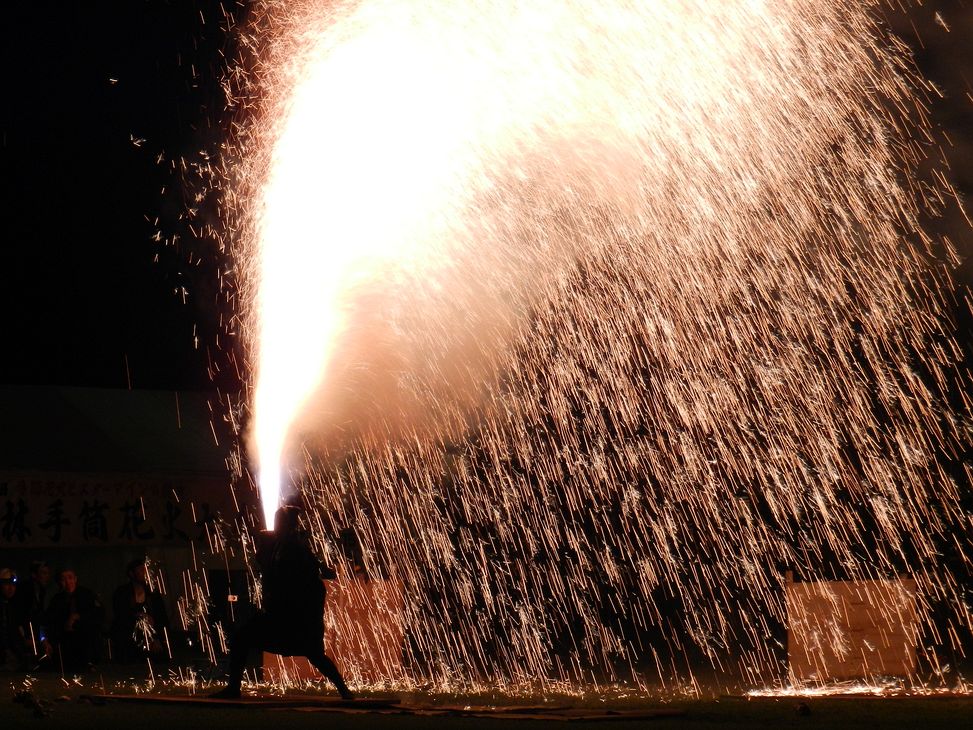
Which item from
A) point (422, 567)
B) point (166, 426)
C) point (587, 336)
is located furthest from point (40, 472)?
point (587, 336)

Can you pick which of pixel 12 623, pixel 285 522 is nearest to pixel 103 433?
pixel 12 623

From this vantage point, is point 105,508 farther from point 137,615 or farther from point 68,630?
point 68,630

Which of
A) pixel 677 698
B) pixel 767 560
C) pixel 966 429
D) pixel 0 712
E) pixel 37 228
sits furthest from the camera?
pixel 37 228

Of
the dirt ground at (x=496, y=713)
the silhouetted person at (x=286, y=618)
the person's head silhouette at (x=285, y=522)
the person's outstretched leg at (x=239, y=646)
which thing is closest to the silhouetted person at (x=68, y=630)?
the dirt ground at (x=496, y=713)

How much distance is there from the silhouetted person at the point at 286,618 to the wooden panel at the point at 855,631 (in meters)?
4.14

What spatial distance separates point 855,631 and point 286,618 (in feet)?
16.0

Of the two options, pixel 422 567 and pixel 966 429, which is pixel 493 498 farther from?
pixel 966 429

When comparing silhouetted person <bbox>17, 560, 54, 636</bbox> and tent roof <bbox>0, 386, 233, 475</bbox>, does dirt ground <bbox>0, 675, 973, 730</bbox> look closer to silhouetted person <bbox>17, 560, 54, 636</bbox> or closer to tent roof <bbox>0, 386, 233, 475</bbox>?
silhouetted person <bbox>17, 560, 54, 636</bbox>

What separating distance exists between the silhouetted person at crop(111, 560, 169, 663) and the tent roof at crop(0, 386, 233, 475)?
2.38 m

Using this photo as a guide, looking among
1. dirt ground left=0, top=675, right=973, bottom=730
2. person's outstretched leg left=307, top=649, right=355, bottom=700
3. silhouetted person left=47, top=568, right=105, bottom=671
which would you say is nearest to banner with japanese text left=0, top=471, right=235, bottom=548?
silhouetted person left=47, top=568, right=105, bottom=671

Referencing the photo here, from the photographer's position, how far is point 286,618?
10055 millimetres

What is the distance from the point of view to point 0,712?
971 centimetres

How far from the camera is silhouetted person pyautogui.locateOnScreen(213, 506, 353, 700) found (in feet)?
32.9

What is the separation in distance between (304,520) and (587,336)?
17.4 ft
